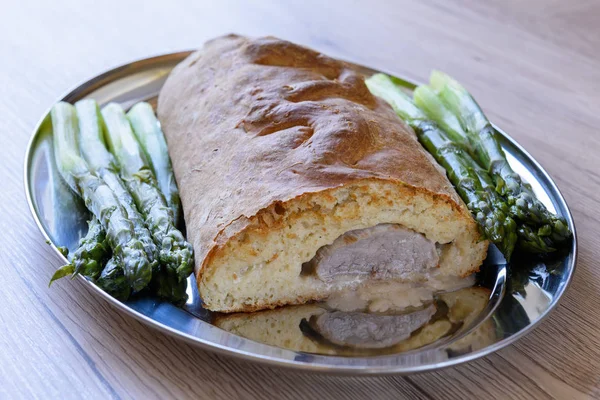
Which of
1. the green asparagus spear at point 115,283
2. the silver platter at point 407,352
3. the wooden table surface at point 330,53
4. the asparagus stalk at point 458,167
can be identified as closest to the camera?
the silver platter at point 407,352

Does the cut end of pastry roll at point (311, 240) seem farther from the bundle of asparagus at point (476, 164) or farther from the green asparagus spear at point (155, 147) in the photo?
the green asparagus spear at point (155, 147)

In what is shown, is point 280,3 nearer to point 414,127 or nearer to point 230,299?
point 414,127

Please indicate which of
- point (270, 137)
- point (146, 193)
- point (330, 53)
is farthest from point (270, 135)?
point (330, 53)

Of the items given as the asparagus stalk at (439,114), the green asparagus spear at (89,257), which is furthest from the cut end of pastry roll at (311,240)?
the asparagus stalk at (439,114)

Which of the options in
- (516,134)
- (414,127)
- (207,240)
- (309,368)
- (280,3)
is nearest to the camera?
(309,368)

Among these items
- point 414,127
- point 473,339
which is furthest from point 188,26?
point 473,339
